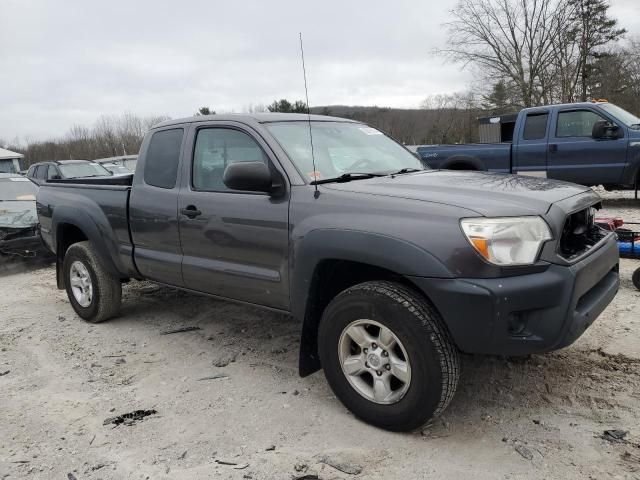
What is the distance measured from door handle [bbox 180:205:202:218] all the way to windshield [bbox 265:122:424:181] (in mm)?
788

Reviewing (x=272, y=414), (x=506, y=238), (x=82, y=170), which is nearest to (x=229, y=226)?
(x=272, y=414)

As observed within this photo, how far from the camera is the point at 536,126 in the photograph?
993 centimetres

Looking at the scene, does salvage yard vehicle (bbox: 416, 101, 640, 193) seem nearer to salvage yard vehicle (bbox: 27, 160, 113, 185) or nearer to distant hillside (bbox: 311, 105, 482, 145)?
salvage yard vehicle (bbox: 27, 160, 113, 185)

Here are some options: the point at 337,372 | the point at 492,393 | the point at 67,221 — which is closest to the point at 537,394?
the point at 492,393

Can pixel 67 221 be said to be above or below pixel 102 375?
above

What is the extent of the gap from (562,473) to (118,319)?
4.23 metres

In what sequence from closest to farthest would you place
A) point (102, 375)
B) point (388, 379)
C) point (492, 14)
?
point (388, 379) → point (102, 375) → point (492, 14)

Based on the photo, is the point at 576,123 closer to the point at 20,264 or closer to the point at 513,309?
the point at 513,309

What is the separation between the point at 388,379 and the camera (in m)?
2.95

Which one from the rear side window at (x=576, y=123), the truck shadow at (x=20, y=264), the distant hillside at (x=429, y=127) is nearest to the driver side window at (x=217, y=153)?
the truck shadow at (x=20, y=264)

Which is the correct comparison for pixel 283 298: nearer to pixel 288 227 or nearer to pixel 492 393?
pixel 288 227

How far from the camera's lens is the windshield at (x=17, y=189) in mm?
9344

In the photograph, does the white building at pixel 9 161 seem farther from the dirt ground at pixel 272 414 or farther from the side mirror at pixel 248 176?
the side mirror at pixel 248 176

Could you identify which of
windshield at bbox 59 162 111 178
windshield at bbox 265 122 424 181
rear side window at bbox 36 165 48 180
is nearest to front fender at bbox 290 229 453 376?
windshield at bbox 265 122 424 181
